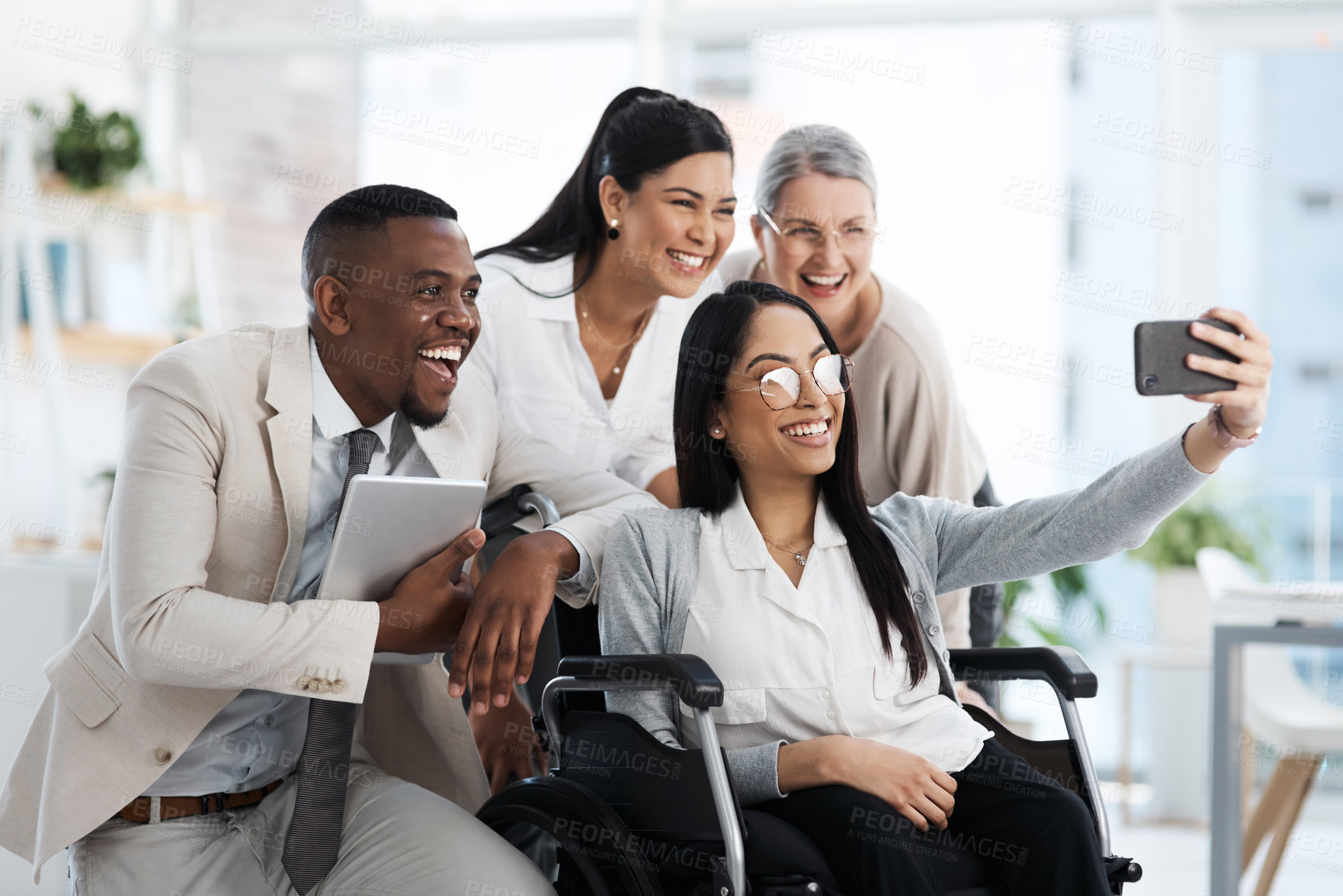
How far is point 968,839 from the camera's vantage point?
5.16 ft

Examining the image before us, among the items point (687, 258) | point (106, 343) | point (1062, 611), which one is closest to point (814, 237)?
point (687, 258)

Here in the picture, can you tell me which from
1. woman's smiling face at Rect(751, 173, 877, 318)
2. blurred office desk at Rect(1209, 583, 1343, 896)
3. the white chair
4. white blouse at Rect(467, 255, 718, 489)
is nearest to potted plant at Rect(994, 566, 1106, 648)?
the white chair

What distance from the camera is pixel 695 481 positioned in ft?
5.99

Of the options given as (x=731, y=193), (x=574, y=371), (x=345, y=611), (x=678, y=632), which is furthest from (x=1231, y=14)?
(x=345, y=611)

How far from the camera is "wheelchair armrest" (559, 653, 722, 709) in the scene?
1430 mm

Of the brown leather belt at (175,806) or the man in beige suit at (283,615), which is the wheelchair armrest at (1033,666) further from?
the brown leather belt at (175,806)

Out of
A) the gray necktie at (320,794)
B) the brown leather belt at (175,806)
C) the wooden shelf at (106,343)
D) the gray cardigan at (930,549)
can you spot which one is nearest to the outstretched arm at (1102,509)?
the gray cardigan at (930,549)

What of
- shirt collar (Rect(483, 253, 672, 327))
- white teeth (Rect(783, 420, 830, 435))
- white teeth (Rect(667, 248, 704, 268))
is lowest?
white teeth (Rect(783, 420, 830, 435))

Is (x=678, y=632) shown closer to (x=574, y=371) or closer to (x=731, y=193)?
(x=574, y=371)

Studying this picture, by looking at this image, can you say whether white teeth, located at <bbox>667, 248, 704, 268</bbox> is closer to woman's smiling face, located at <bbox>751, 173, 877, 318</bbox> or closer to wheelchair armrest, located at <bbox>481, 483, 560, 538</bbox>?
woman's smiling face, located at <bbox>751, 173, 877, 318</bbox>

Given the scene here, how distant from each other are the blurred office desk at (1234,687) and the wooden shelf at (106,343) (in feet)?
10.7

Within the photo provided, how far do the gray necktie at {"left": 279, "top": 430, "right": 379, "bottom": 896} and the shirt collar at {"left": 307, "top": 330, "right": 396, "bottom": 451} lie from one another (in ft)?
0.17

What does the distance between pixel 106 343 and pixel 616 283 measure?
108 inches

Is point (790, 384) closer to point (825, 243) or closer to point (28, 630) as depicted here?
point (825, 243)
